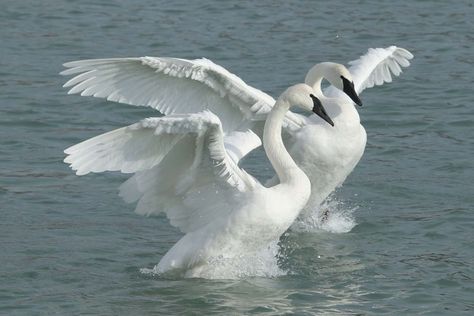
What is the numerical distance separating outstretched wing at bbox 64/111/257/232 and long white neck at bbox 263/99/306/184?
0.81 ft

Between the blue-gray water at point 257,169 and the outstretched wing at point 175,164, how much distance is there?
64cm

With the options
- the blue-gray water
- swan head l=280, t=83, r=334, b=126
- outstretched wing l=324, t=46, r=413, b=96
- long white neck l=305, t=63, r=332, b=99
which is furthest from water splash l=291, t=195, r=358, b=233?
swan head l=280, t=83, r=334, b=126

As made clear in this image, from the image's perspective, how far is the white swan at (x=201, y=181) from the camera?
951cm


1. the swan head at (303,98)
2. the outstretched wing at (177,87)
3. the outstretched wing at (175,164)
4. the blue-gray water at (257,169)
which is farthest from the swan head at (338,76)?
the outstretched wing at (175,164)

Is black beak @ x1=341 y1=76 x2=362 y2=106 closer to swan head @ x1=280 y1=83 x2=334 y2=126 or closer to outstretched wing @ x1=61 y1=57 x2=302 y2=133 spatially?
outstretched wing @ x1=61 y1=57 x2=302 y2=133

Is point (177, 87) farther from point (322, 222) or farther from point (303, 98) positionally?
point (322, 222)

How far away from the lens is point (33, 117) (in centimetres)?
1563

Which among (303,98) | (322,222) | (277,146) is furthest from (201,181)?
(322,222)

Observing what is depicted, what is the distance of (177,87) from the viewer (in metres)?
11.6

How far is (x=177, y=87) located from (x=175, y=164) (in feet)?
5.70

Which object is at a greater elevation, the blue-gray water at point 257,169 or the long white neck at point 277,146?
the long white neck at point 277,146

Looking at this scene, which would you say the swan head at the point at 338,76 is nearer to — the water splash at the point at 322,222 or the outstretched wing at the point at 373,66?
the outstretched wing at the point at 373,66

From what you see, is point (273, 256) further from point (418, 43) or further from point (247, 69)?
point (418, 43)

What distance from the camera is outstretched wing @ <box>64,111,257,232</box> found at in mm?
9391
